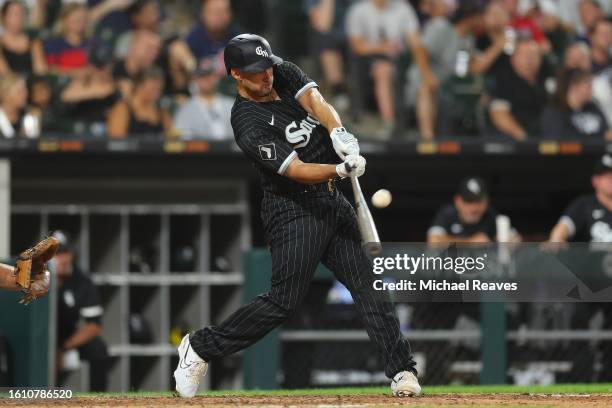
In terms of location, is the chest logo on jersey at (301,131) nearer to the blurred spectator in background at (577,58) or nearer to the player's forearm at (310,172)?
the player's forearm at (310,172)

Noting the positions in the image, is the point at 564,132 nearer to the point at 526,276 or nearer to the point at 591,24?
the point at 591,24

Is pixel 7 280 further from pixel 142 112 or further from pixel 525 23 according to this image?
pixel 525 23

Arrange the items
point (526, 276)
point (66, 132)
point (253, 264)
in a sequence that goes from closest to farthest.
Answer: point (526, 276), point (253, 264), point (66, 132)

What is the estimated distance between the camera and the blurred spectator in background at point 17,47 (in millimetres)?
11469

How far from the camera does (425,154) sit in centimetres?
1196

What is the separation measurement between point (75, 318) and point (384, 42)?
3.80 m

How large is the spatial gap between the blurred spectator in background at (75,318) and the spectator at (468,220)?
8.81ft

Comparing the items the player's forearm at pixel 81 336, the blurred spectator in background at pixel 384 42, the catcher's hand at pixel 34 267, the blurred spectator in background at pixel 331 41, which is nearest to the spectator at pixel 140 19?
the blurred spectator in background at pixel 331 41

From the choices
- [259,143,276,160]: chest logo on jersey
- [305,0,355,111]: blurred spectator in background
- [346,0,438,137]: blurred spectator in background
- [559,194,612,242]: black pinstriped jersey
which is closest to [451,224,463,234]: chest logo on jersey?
[559,194,612,242]: black pinstriped jersey

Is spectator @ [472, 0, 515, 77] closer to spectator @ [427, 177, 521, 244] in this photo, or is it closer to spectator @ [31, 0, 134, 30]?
spectator @ [427, 177, 521, 244]

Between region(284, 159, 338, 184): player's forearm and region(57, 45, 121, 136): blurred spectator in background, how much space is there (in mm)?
5658

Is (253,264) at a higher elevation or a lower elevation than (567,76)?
lower

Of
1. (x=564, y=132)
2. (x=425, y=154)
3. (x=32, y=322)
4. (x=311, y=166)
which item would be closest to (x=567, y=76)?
(x=564, y=132)

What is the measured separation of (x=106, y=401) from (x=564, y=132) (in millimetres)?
6726
